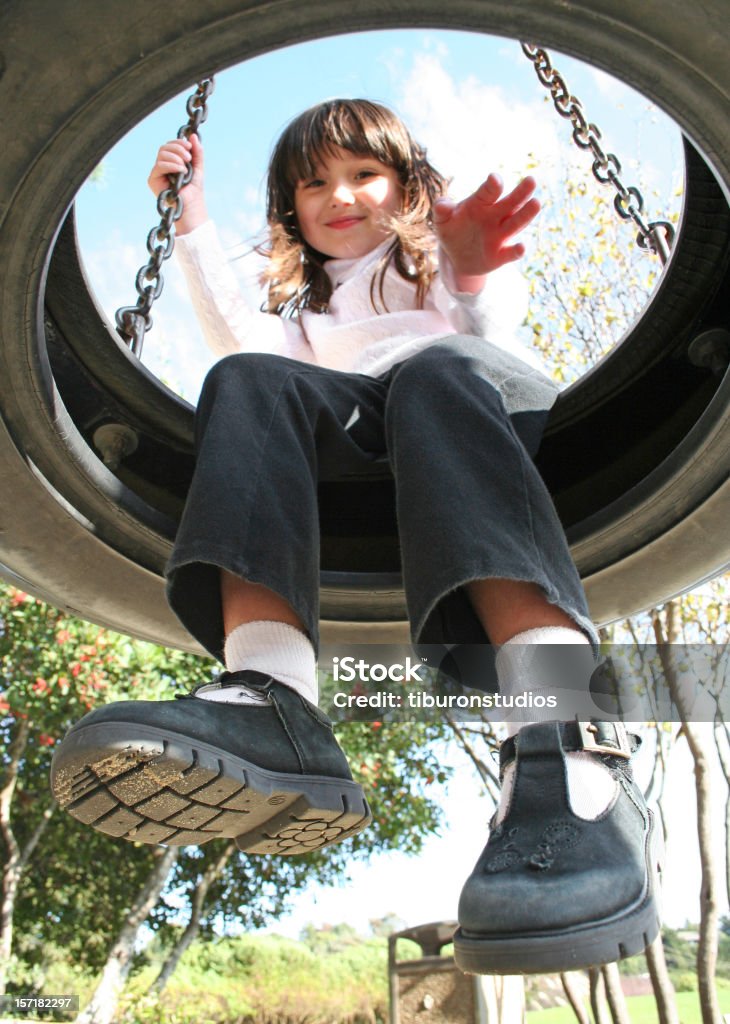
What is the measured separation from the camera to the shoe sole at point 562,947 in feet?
3.01

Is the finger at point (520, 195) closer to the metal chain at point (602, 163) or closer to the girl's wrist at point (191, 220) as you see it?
the metal chain at point (602, 163)

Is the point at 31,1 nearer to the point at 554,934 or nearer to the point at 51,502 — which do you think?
the point at 51,502

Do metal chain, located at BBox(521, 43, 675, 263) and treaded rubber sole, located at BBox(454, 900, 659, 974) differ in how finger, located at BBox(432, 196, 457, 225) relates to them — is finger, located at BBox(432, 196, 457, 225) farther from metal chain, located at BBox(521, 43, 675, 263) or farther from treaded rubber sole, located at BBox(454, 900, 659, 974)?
treaded rubber sole, located at BBox(454, 900, 659, 974)

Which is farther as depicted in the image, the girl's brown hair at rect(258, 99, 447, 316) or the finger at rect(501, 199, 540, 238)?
the girl's brown hair at rect(258, 99, 447, 316)

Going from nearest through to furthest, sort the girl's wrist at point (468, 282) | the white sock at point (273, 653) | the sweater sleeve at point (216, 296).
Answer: the white sock at point (273, 653) → the girl's wrist at point (468, 282) → the sweater sleeve at point (216, 296)

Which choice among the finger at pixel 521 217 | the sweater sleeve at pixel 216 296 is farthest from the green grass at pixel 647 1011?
the finger at pixel 521 217

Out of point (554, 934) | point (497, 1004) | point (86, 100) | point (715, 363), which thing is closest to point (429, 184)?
point (715, 363)

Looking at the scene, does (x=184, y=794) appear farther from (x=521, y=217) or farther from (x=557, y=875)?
(x=521, y=217)

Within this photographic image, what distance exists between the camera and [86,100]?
0.96 metres

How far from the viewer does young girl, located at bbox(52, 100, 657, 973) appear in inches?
39.4

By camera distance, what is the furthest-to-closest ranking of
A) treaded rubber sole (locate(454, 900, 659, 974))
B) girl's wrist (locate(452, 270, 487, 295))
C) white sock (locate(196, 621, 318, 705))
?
girl's wrist (locate(452, 270, 487, 295)) < white sock (locate(196, 621, 318, 705)) < treaded rubber sole (locate(454, 900, 659, 974))

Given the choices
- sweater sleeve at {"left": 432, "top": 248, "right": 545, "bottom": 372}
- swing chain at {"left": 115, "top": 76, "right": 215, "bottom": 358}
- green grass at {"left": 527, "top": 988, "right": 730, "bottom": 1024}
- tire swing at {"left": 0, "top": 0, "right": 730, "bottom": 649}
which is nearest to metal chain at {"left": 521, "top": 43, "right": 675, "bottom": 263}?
tire swing at {"left": 0, "top": 0, "right": 730, "bottom": 649}

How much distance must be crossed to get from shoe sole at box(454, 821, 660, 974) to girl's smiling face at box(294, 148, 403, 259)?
1545mm

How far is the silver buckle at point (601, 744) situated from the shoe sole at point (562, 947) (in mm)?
184
